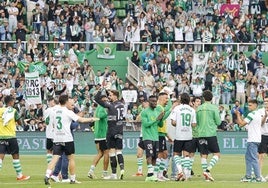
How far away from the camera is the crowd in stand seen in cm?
5209

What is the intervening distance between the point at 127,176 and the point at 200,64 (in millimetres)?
21683

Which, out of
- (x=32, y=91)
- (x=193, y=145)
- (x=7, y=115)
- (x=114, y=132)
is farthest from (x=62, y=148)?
(x=32, y=91)

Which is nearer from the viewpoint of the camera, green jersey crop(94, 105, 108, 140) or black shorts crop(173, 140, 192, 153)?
black shorts crop(173, 140, 192, 153)

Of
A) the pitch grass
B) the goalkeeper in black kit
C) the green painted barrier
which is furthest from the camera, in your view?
the green painted barrier

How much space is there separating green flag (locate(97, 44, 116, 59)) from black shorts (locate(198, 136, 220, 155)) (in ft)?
78.6

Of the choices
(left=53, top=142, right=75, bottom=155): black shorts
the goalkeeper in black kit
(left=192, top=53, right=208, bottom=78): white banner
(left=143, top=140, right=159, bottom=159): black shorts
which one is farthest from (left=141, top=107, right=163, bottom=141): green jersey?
(left=192, top=53, right=208, bottom=78): white banner

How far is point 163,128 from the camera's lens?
3294 cm

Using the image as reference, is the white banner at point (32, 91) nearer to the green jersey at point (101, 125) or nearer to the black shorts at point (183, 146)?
the green jersey at point (101, 125)

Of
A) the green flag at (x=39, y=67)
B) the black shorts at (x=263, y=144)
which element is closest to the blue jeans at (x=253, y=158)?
the black shorts at (x=263, y=144)

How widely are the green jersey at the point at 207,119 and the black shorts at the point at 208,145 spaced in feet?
0.39

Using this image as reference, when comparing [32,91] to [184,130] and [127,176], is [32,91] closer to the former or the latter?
[127,176]

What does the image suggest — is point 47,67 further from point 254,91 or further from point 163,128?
point 163,128

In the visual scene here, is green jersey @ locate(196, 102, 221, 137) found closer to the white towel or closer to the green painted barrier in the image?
the white towel

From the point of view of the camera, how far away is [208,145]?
104 ft
